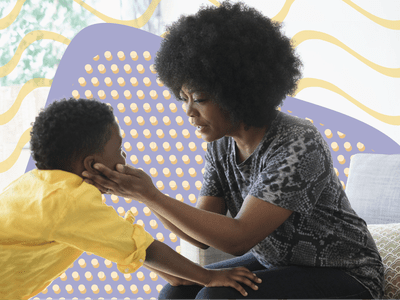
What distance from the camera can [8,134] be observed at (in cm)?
302

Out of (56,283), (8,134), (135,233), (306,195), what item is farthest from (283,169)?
(8,134)

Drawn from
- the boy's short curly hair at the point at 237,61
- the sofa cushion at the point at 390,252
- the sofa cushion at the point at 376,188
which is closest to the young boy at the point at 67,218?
A: the boy's short curly hair at the point at 237,61

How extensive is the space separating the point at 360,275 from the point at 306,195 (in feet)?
0.92

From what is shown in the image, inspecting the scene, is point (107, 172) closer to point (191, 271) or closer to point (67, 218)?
point (67, 218)

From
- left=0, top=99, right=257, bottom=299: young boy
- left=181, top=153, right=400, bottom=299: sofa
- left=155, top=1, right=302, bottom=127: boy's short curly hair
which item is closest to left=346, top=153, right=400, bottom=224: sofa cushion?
left=181, top=153, right=400, bottom=299: sofa

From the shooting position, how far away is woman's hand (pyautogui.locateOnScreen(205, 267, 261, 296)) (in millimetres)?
897

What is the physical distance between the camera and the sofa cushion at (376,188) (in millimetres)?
1350

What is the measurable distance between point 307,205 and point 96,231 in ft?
1.73

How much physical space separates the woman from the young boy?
0.07m

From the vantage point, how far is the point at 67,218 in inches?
32.3

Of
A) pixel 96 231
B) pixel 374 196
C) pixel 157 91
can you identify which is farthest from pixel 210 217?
pixel 157 91

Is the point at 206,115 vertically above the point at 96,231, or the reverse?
the point at 206,115

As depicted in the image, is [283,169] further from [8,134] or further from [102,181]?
[8,134]

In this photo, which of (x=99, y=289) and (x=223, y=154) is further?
(x=99, y=289)
